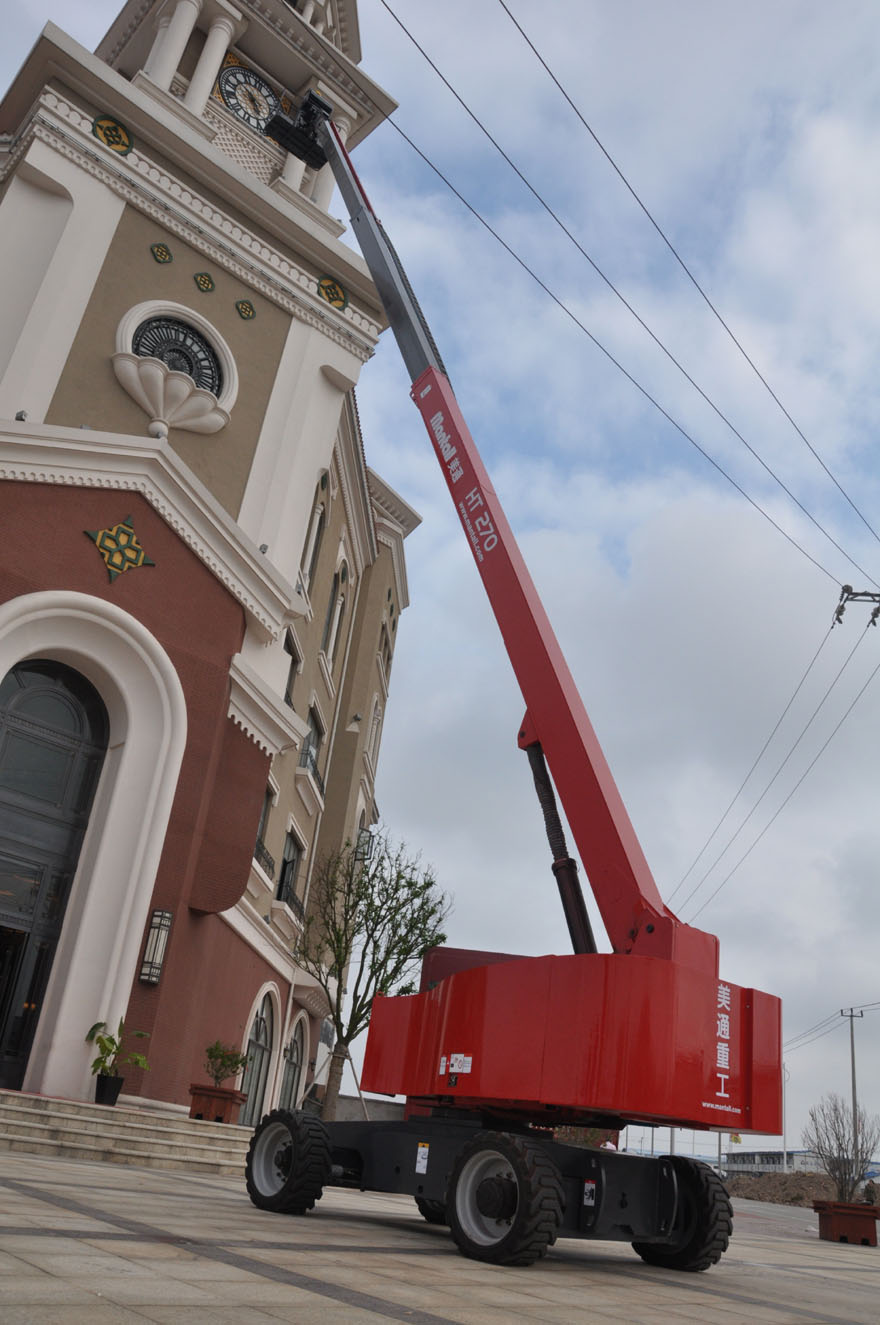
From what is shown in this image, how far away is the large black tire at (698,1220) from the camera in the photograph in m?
9.11

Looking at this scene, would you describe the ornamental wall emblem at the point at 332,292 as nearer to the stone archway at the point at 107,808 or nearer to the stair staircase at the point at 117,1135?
the stone archway at the point at 107,808

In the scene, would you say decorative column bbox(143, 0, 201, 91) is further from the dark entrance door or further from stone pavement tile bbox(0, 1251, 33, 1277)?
stone pavement tile bbox(0, 1251, 33, 1277)

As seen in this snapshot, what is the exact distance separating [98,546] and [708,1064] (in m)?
13.9

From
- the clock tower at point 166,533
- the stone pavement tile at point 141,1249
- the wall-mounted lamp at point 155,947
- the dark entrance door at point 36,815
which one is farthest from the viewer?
the clock tower at point 166,533

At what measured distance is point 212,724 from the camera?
741 inches

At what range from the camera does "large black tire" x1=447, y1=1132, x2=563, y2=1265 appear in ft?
24.8

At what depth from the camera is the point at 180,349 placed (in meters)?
22.7

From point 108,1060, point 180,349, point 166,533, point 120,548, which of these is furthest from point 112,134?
point 108,1060

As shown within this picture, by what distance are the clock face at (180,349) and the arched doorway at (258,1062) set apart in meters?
14.6

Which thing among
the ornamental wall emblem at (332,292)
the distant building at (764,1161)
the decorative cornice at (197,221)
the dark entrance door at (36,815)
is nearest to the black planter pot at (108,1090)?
the dark entrance door at (36,815)

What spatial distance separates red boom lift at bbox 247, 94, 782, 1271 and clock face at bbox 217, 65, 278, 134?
23831 millimetres

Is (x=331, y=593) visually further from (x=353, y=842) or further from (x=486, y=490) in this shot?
(x=486, y=490)

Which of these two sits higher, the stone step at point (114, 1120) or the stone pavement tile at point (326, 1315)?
the stone step at point (114, 1120)

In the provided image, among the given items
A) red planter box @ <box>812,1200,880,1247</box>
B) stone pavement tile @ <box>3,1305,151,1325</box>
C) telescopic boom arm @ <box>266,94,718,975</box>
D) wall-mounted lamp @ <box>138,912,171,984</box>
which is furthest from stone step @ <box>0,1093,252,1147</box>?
red planter box @ <box>812,1200,880,1247</box>
